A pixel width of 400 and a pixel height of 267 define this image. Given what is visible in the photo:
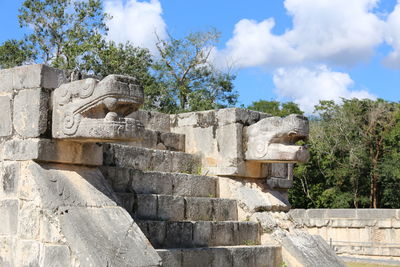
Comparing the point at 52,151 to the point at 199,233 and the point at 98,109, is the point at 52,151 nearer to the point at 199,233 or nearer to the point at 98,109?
the point at 98,109

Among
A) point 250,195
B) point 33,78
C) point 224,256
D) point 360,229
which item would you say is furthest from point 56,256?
point 360,229

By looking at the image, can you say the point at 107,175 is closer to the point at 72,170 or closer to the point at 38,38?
the point at 72,170

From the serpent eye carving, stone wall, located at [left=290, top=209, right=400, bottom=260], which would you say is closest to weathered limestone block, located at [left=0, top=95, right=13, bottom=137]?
the serpent eye carving

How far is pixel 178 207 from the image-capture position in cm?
662

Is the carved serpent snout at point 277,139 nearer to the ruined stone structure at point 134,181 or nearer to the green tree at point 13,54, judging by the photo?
the ruined stone structure at point 134,181

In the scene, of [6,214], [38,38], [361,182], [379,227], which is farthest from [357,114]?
[6,214]

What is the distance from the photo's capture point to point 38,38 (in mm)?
24953

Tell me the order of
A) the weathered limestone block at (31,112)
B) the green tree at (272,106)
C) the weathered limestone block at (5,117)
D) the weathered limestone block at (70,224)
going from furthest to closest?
the green tree at (272,106), the weathered limestone block at (5,117), the weathered limestone block at (31,112), the weathered limestone block at (70,224)

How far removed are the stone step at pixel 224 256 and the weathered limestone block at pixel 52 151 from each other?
1.14 metres

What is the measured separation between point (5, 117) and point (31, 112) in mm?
392

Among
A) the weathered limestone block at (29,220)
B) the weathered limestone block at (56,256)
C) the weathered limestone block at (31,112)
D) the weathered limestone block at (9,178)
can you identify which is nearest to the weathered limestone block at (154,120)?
the weathered limestone block at (31,112)

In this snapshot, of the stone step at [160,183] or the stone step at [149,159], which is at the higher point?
the stone step at [149,159]

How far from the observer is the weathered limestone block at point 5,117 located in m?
5.63

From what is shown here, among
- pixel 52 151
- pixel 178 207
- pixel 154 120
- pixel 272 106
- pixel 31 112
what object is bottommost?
pixel 178 207
